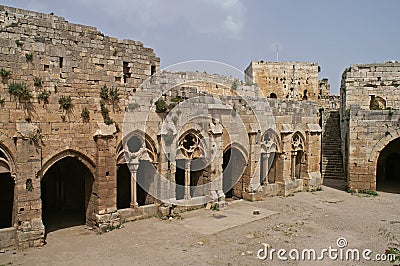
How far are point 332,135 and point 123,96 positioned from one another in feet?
67.1

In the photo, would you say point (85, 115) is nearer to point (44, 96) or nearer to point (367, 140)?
point (44, 96)

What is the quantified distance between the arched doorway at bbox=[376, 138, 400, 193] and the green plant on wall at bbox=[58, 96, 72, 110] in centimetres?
1772

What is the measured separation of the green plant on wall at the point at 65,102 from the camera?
450 inches

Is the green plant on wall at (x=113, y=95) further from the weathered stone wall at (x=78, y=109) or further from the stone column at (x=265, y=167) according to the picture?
the stone column at (x=265, y=167)

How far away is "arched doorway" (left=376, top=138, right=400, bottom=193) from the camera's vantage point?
70.2 ft

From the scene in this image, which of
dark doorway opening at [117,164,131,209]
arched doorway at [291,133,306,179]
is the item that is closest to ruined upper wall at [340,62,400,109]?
arched doorway at [291,133,306,179]

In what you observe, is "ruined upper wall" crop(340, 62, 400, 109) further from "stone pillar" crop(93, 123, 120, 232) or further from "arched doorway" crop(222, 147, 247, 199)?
"stone pillar" crop(93, 123, 120, 232)

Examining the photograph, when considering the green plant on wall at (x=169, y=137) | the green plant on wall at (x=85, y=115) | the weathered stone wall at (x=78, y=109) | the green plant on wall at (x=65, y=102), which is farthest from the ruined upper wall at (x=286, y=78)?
the green plant on wall at (x=65, y=102)

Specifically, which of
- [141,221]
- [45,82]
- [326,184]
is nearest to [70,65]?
[45,82]

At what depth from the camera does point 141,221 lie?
13.1 meters

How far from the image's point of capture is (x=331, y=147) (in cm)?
2708

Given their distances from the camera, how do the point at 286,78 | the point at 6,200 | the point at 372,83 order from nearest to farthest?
1. the point at 6,200
2. the point at 372,83
3. the point at 286,78

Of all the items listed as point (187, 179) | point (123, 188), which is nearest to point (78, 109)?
point (187, 179)

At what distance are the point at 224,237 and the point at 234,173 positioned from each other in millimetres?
6113
